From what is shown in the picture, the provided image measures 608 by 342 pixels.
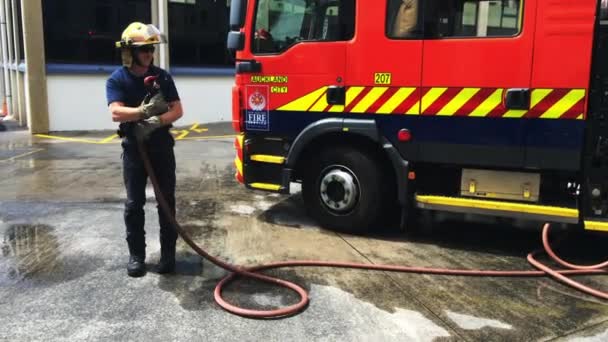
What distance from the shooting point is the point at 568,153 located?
4.78 metres

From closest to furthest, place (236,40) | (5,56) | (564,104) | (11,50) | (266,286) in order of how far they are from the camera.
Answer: (266,286) → (564,104) → (236,40) → (11,50) → (5,56)

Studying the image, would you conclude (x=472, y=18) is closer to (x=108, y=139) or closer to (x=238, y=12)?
(x=238, y=12)

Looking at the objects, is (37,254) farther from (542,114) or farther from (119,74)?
(542,114)

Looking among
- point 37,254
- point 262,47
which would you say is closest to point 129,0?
point 262,47

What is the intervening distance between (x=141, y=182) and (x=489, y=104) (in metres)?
2.92

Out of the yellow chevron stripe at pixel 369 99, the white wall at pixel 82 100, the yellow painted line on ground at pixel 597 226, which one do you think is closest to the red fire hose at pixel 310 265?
the yellow painted line on ground at pixel 597 226

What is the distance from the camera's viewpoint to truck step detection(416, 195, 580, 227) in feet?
15.9

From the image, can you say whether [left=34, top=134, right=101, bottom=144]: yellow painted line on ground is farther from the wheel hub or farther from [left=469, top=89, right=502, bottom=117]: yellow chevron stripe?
[left=469, top=89, right=502, bottom=117]: yellow chevron stripe

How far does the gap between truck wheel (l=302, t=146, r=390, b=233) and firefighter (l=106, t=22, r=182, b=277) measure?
1.67m

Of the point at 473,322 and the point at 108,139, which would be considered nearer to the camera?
the point at 473,322

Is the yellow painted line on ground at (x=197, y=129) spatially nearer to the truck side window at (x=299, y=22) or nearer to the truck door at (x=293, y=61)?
the truck door at (x=293, y=61)

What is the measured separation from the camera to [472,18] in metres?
4.95

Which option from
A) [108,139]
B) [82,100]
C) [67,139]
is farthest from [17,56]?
[108,139]

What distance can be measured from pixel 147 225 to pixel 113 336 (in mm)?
2546
